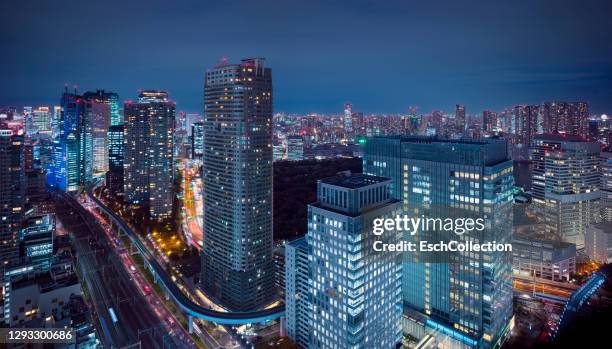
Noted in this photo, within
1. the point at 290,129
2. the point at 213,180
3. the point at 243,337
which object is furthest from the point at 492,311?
the point at 290,129

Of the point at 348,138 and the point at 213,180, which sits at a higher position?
the point at 348,138

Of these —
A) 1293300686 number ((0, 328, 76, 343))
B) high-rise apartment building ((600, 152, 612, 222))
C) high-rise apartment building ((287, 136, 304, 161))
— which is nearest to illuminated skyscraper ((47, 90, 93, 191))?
high-rise apartment building ((287, 136, 304, 161))

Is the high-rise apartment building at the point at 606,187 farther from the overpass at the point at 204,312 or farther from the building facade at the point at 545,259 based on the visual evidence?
the overpass at the point at 204,312

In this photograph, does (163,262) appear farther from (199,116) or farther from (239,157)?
(199,116)

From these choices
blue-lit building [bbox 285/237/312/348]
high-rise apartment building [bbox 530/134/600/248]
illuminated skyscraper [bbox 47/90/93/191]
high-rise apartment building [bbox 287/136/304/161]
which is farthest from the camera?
high-rise apartment building [bbox 287/136/304/161]

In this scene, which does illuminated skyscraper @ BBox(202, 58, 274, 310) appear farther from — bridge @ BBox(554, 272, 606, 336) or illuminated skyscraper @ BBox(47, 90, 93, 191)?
illuminated skyscraper @ BBox(47, 90, 93, 191)
